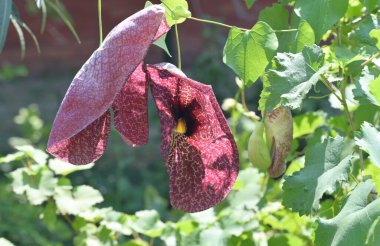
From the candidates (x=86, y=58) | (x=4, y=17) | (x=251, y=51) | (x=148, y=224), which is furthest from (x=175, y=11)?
(x=86, y=58)

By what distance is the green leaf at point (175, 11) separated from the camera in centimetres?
97

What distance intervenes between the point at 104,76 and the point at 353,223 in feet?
0.94

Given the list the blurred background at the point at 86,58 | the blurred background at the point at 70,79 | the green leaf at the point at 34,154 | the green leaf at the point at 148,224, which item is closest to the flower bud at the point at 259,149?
the green leaf at the point at 148,224

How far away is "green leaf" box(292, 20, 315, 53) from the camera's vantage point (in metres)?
1.02

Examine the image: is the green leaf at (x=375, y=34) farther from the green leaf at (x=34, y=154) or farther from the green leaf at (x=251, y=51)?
the green leaf at (x=34, y=154)

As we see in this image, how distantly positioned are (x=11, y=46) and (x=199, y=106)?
→ 5.73 meters

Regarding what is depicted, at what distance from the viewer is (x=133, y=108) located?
3.11ft

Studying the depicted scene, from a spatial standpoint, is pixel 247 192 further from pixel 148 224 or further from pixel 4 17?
pixel 4 17

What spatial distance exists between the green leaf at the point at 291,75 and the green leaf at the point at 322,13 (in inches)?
3.6

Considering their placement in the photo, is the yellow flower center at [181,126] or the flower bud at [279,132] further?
the flower bud at [279,132]

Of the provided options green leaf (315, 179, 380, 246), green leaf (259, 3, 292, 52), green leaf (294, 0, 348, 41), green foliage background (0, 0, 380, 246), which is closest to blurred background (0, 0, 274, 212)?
green foliage background (0, 0, 380, 246)

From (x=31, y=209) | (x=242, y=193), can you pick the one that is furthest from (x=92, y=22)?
(x=242, y=193)

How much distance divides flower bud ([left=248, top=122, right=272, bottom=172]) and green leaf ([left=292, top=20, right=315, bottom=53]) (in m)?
0.12

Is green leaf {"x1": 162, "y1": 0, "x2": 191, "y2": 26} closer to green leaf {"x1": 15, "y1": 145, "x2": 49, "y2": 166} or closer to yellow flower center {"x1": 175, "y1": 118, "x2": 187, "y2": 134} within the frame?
yellow flower center {"x1": 175, "y1": 118, "x2": 187, "y2": 134}
